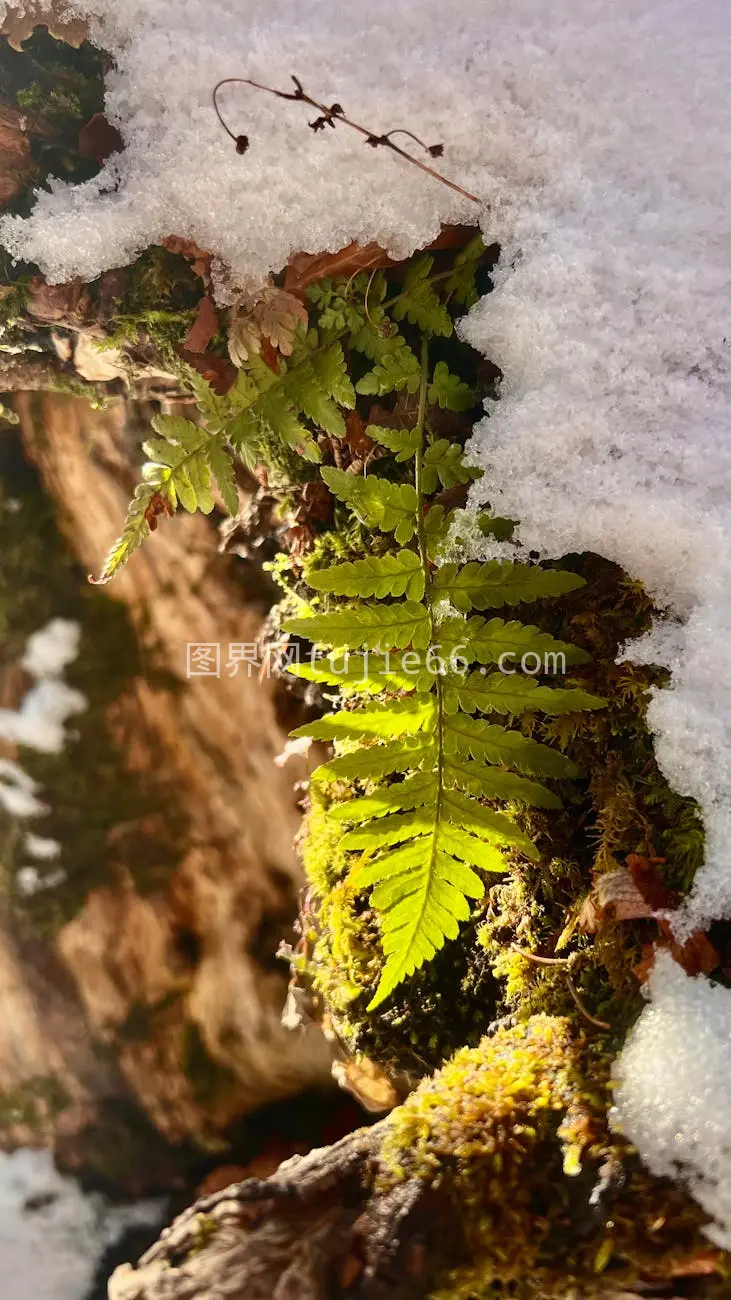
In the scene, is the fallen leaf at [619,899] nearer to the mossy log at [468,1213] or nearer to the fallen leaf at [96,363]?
the mossy log at [468,1213]

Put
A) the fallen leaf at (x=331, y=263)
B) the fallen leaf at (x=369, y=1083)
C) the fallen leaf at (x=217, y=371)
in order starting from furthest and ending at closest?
the fallen leaf at (x=369, y=1083), the fallen leaf at (x=217, y=371), the fallen leaf at (x=331, y=263)

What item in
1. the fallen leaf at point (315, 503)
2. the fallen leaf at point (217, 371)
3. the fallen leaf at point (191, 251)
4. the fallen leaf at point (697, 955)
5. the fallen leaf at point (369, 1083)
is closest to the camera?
the fallen leaf at point (697, 955)

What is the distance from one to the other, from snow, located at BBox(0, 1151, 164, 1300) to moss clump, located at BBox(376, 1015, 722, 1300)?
2.61m

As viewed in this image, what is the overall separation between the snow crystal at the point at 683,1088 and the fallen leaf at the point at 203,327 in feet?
6.20

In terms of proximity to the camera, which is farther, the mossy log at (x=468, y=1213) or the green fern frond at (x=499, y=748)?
the green fern frond at (x=499, y=748)

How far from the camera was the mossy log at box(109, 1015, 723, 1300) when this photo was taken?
1.46m

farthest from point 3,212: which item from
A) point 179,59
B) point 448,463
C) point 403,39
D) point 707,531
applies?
point 707,531

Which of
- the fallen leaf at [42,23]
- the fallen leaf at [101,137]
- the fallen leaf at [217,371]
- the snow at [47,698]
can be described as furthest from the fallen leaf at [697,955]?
the snow at [47,698]

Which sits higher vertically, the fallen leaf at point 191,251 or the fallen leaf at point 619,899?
the fallen leaf at point 191,251

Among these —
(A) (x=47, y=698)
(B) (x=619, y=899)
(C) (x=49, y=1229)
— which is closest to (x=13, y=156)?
(A) (x=47, y=698)

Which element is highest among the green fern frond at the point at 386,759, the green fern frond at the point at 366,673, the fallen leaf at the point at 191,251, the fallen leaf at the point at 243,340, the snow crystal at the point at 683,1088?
the fallen leaf at the point at 191,251

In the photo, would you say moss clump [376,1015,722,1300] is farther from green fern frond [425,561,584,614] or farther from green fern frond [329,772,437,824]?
green fern frond [425,561,584,614]

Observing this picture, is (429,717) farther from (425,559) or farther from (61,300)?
(61,300)

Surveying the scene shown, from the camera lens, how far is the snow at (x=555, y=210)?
1763 mm
